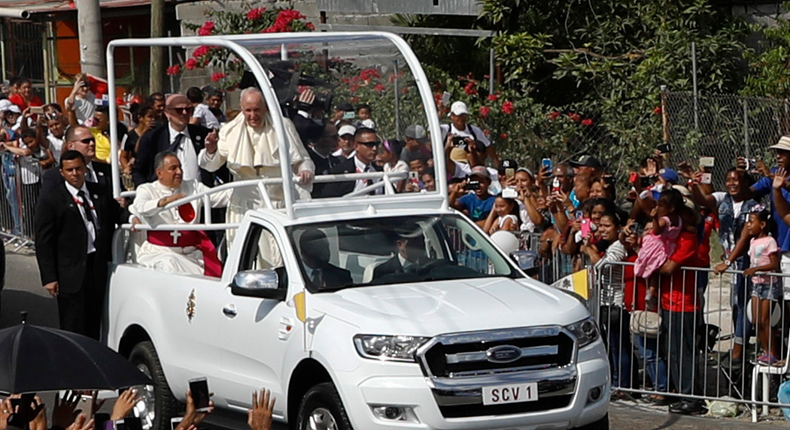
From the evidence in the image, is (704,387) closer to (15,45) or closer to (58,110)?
(58,110)

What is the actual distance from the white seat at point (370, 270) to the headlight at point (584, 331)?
1363mm

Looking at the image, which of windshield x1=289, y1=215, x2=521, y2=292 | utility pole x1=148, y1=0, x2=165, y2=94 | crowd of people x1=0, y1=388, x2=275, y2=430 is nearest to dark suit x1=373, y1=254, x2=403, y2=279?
windshield x1=289, y1=215, x2=521, y2=292

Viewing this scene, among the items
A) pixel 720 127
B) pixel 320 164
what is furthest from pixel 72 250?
pixel 720 127

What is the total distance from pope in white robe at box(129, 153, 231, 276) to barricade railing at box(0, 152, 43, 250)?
6.26 meters

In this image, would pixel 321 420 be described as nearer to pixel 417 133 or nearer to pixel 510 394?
pixel 510 394

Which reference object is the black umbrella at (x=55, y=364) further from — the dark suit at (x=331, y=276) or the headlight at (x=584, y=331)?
the headlight at (x=584, y=331)

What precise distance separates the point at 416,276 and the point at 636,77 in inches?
411

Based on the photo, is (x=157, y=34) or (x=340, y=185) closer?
(x=340, y=185)

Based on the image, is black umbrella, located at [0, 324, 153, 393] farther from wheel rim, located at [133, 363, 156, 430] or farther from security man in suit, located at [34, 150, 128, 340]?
security man in suit, located at [34, 150, 128, 340]

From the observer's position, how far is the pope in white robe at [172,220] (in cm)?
1023

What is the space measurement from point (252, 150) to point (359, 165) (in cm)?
82

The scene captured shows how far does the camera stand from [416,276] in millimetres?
8664

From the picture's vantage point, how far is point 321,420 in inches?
314

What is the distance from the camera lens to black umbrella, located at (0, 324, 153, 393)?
5.58m
